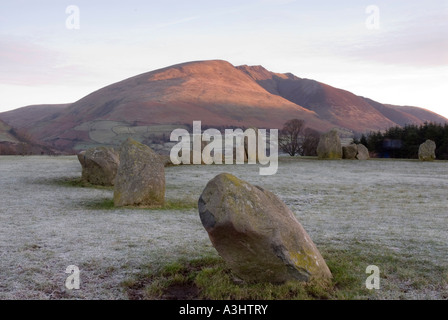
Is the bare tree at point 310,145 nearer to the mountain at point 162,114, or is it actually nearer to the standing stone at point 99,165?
the standing stone at point 99,165

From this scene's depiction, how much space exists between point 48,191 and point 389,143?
3837 cm

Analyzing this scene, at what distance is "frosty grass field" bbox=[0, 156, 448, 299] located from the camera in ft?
24.6

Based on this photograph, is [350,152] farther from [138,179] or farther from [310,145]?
[138,179]

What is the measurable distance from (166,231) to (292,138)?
39.9m

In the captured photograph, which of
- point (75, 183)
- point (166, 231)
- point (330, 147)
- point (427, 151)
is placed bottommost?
A: point (166, 231)

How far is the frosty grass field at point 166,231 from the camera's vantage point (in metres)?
7.48

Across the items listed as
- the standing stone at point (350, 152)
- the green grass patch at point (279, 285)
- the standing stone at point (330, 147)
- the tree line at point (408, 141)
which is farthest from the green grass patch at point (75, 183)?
the tree line at point (408, 141)

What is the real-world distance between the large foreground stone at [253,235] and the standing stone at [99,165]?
576 inches

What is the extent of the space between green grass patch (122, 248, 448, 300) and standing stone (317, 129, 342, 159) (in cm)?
3023

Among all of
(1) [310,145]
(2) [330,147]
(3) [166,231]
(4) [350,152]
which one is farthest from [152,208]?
(1) [310,145]

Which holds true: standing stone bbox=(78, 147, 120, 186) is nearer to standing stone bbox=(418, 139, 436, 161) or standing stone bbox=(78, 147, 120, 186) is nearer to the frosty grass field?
the frosty grass field

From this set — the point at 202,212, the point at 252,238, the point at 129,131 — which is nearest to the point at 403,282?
the point at 252,238

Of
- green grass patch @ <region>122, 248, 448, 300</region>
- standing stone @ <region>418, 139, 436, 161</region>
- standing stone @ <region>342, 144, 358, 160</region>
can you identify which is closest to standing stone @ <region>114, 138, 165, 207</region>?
green grass patch @ <region>122, 248, 448, 300</region>

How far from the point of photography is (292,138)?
49938 millimetres
